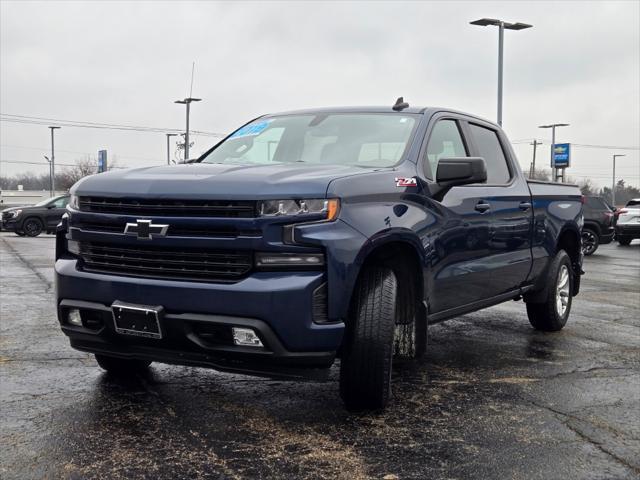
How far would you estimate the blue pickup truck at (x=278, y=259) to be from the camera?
355cm

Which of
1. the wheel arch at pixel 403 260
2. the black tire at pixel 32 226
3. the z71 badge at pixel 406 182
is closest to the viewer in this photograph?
the wheel arch at pixel 403 260

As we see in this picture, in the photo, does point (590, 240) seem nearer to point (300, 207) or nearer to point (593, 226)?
point (593, 226)

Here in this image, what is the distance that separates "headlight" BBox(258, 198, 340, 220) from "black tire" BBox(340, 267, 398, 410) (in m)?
0.49

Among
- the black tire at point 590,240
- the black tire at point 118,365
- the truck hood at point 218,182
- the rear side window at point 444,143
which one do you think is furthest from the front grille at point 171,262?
the black tire at point 590,240

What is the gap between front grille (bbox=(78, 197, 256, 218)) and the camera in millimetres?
3582

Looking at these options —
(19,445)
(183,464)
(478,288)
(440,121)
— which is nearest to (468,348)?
(478,288)

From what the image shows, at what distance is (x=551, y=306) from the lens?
22.1 feet

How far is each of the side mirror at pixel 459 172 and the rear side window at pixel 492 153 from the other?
3.52 feet

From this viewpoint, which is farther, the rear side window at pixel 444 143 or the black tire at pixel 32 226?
the black tire at pixel 32 226

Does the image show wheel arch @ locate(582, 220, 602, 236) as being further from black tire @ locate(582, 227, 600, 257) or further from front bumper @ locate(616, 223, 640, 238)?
front bumper @ locate(616, 223, 640, 238)

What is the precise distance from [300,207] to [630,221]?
855 inches

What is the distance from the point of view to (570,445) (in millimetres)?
3693

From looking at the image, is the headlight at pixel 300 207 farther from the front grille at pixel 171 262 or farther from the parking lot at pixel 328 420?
the parking lot at pixel 328 420

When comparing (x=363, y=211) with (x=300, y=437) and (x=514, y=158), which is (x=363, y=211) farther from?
(x=514, y=158)
